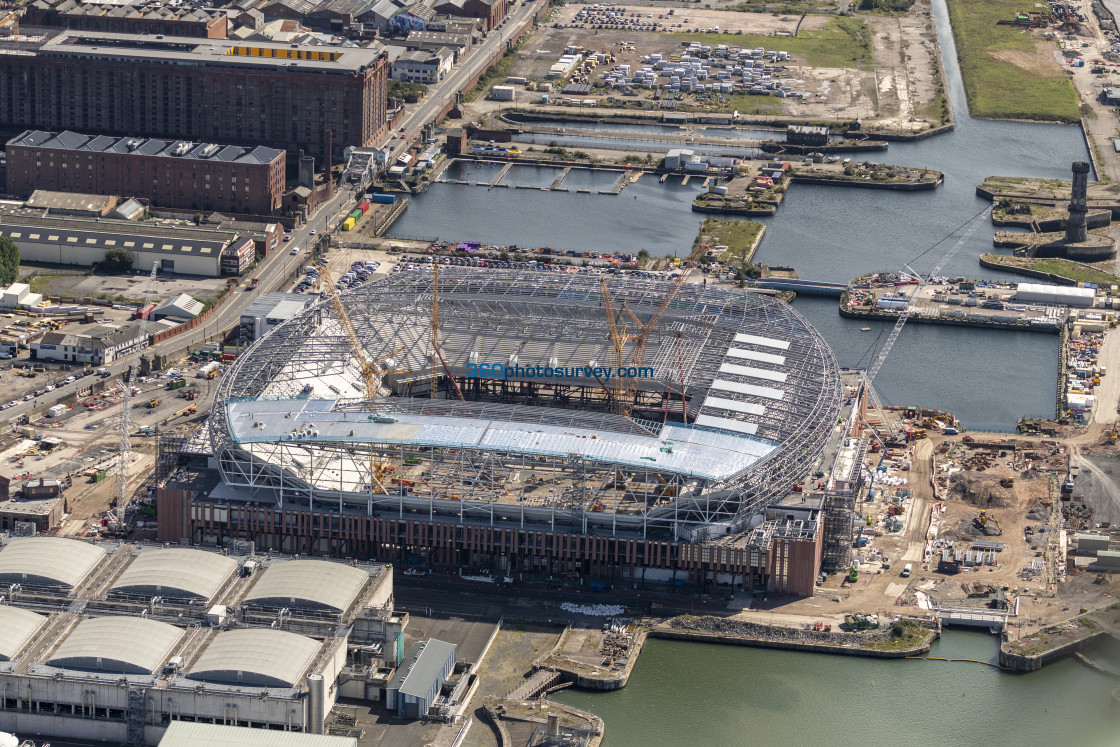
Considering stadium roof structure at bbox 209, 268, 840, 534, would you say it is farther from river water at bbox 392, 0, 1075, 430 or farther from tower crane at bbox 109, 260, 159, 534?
river water at bbox 392, 0, 1075, 430

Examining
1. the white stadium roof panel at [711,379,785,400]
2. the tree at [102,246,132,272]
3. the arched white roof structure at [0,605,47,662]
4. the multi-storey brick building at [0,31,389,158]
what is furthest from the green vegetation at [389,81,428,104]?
the arched white roof structure at [0,605,47,662]

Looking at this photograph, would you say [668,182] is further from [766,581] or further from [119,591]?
[119,591]

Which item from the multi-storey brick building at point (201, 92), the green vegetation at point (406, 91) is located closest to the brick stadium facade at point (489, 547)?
the multi-storey brick building at point (201, 92)

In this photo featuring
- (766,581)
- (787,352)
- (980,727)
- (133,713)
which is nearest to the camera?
(133,713)

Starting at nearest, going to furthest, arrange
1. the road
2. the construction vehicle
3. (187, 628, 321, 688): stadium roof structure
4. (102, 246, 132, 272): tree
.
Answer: (187, 628, 321, 688): stadium roof structure < the construction vehicle < the road < (102, 246, 132, 272): tree

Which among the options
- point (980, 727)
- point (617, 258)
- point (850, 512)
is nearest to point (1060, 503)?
point (850, 512)

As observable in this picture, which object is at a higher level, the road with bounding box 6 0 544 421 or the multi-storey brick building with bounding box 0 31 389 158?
the multi-storey brick building with bounding box 0 31 389 158
